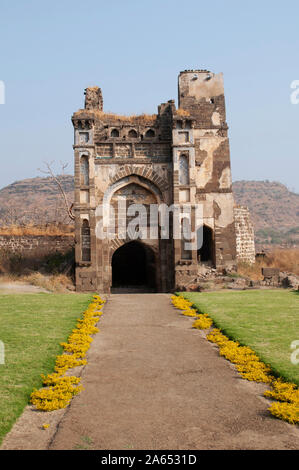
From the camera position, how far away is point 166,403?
5469mm

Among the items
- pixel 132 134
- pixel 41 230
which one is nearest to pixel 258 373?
pixel 132 134

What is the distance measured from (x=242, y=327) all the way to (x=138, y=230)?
11187 millimetres

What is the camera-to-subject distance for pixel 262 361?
7.08 meters

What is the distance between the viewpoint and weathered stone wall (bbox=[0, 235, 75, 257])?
24906mm

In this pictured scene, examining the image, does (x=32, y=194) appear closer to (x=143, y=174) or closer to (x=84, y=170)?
(x=84, y=170)

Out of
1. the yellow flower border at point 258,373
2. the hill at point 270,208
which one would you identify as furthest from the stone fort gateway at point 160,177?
the hill at point 270,208

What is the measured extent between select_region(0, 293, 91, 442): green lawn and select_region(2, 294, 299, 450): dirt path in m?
0.36

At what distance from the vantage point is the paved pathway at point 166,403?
4.41 meters

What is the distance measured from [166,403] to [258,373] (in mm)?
1766

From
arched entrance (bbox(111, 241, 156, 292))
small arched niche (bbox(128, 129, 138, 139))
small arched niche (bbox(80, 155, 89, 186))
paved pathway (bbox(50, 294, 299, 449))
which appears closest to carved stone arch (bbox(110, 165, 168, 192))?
small arched niche (bbox(80, 155, 89, 186))

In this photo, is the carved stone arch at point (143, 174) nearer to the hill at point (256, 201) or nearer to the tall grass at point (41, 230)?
the tall grass at point (41, 230)

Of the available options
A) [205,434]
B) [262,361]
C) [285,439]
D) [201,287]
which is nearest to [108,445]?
[205,434]

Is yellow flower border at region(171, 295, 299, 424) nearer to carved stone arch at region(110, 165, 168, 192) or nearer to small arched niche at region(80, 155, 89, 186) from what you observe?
carved stone arch at region(110, 165, 168, 192)

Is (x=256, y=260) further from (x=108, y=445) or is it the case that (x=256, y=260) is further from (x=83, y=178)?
(x=108, y=445)
